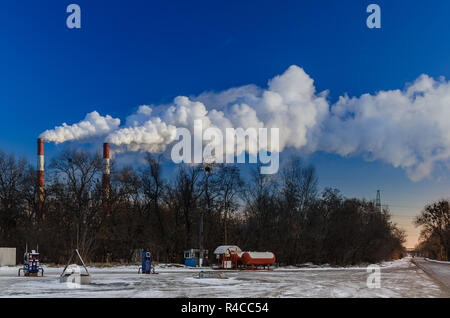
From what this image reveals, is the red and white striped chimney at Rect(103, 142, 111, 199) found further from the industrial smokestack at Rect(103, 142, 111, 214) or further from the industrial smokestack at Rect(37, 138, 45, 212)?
the industrial smokestack at Rect(37, 138, 45, 212)

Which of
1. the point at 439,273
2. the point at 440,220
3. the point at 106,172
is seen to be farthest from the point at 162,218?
the point at 440,220

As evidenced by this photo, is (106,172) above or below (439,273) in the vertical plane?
above

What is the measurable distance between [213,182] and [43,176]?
82.5 ft

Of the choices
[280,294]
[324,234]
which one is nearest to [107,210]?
[324,234]

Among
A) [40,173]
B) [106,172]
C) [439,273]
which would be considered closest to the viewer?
[439,273]

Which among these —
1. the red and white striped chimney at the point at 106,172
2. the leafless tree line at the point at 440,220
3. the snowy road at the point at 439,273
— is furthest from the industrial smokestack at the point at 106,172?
the leafless tree line at the point at 440,220

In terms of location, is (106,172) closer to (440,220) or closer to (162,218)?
(162,218)

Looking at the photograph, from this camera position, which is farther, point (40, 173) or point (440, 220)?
point (440, 220)

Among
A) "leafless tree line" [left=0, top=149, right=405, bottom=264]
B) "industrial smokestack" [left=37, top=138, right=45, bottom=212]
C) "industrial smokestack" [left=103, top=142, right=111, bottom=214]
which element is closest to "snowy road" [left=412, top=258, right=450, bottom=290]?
"leafless tree line" [left=0, top=149, right=405, bottom=264]

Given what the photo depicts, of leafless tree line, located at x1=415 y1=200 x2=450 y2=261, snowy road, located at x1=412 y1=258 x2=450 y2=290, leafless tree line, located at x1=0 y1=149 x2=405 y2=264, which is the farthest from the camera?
leafless tree line, located at x1=415 y1=200 x2=450 y2=261

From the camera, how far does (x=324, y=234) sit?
215 ft

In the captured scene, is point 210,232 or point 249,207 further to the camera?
point 249,207

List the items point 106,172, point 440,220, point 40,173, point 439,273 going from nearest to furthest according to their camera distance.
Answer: point 439,273
point 106,172
point 40,173
point 440,220
